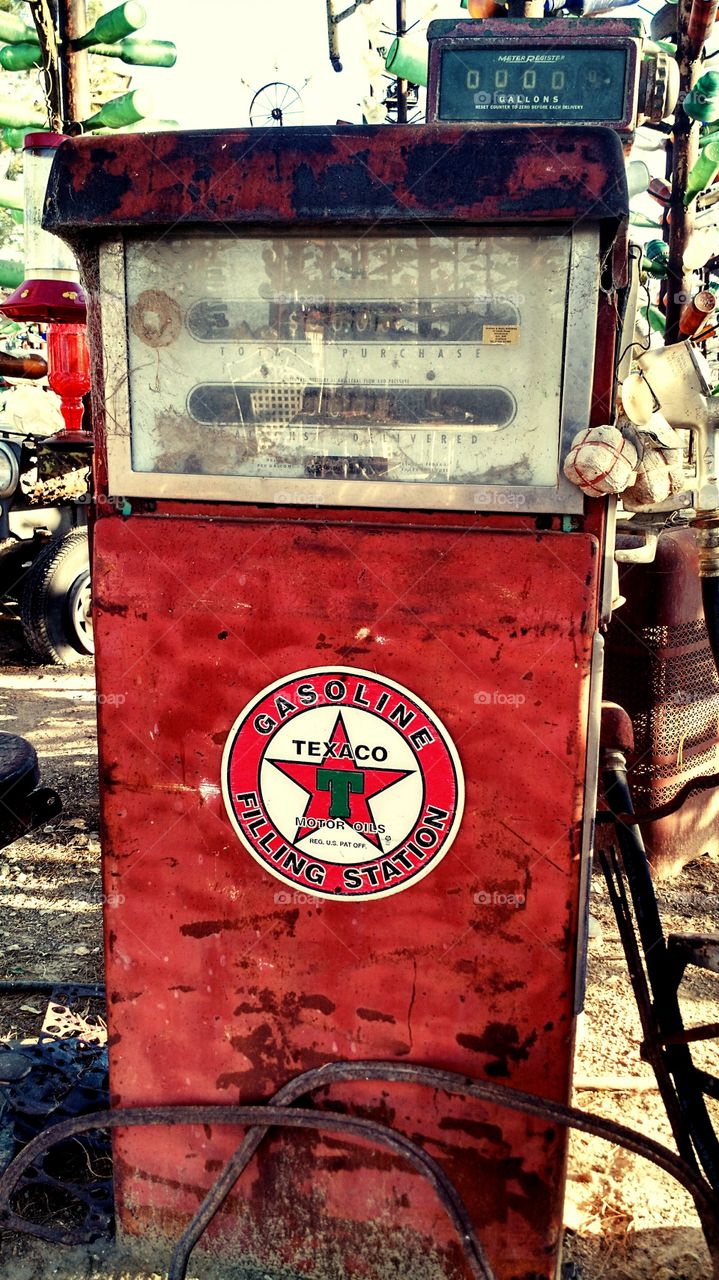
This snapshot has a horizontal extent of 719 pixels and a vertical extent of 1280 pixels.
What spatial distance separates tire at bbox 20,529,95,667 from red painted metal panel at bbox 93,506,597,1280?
15.6ft

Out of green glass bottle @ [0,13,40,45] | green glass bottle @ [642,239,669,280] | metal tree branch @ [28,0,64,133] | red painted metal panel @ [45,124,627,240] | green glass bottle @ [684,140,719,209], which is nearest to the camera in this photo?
red painted metal panel @ [45,124,627,240]

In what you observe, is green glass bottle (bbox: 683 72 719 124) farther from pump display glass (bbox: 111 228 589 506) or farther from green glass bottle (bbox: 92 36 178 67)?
pump display glass (bbox: 111 228 589 506)

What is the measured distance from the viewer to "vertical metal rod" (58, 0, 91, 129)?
5119 millimetres

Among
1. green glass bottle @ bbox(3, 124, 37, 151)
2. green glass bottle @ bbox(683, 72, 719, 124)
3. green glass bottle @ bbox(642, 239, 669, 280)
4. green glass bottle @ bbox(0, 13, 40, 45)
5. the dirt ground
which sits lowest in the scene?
the dirt ground

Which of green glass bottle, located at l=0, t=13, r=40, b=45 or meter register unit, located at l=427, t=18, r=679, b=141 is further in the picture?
green glass bottle, located at l=0, t=13, r=40, b=45

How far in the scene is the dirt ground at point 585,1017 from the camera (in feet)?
5.63

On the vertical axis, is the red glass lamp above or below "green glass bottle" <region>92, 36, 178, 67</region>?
below

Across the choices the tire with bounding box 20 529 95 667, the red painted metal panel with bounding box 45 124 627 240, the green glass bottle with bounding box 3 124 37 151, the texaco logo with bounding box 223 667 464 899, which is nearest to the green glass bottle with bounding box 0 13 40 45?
the green glass bottle with bounding box 3 124 37 151

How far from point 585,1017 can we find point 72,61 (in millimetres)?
5221

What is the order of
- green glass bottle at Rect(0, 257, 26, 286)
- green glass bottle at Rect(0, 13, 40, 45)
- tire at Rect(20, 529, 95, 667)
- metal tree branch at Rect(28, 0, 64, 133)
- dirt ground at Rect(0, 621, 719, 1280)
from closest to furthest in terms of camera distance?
dirt ground at Rect(0, 621, 719, 1280) → metal tree branch at Rect(28, 0, 64, 133) → green glass bottle at Rect(0, 13, 40, 45) → tire at Rect(20, 529, 95, 667) → green glass bottle at Rect(0, 257, 26, 286)

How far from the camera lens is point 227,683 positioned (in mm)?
1427

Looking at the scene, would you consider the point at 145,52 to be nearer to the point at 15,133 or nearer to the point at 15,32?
the point at 15,32

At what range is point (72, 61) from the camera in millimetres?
5148

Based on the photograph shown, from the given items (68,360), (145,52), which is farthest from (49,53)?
(68,360)
